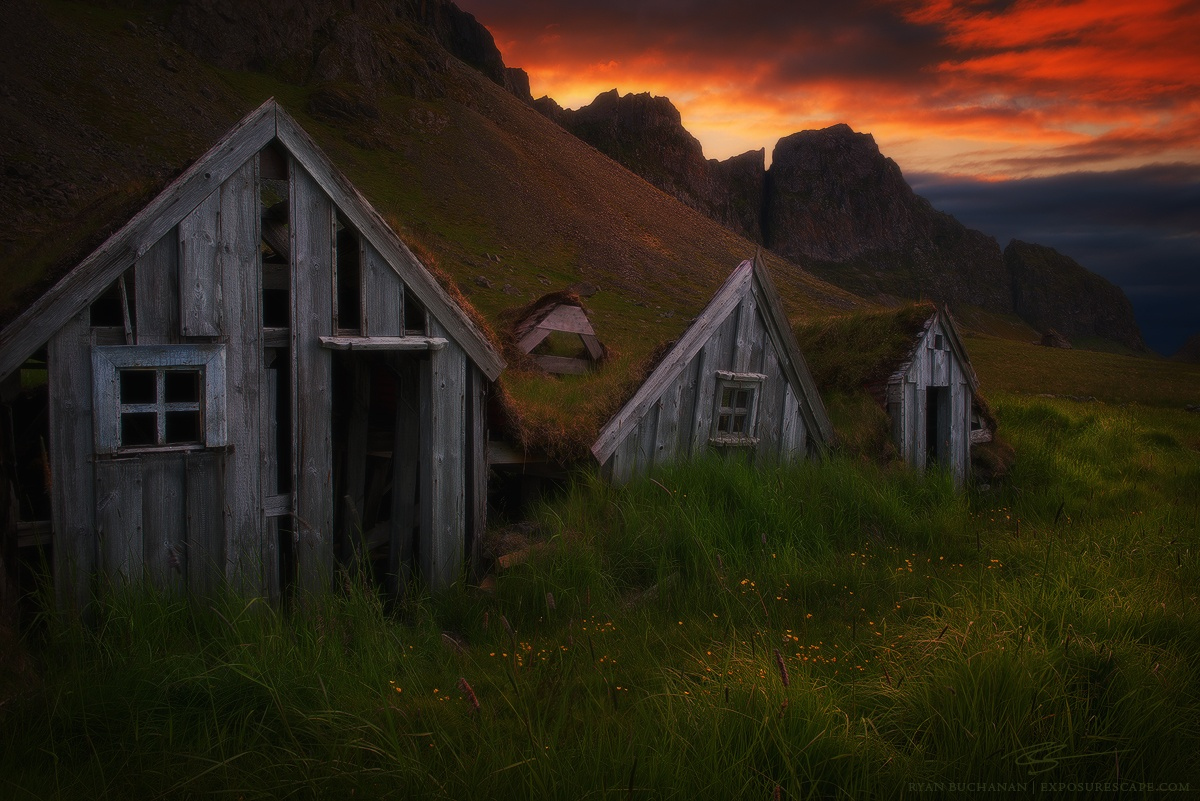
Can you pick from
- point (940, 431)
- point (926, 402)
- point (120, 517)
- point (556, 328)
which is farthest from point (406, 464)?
point (940, 431)

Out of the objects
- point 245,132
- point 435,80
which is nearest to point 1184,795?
point 245,132

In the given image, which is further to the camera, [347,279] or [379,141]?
[379,141]

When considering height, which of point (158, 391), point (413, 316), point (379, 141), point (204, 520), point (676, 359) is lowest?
point (204, 520)

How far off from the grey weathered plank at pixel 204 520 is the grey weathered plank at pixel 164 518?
5 cm

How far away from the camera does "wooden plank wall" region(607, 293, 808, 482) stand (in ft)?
27.5

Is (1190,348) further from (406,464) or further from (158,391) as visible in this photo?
(158,391)

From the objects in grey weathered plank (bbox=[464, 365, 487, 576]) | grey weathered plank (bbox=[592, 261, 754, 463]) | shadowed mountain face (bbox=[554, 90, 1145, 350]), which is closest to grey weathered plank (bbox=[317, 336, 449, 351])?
grey weathered plank (bbox=[464, 365, 487, 576])

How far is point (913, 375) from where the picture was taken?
36.0 ft

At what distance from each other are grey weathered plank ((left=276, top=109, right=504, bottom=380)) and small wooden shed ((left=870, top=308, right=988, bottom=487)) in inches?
267

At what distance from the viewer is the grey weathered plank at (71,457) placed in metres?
5.04

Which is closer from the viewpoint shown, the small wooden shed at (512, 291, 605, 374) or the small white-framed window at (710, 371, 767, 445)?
the small white-framed window at (710, 371, 767, 445)

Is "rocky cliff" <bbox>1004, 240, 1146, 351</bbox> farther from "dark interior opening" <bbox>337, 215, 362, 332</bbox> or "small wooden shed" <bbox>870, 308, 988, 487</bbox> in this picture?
"dark interior opening" <bbox>337, 215, 362, 332</bbox>

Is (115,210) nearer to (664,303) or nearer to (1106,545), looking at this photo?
(1106,545)

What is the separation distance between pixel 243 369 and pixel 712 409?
18.5 ft
